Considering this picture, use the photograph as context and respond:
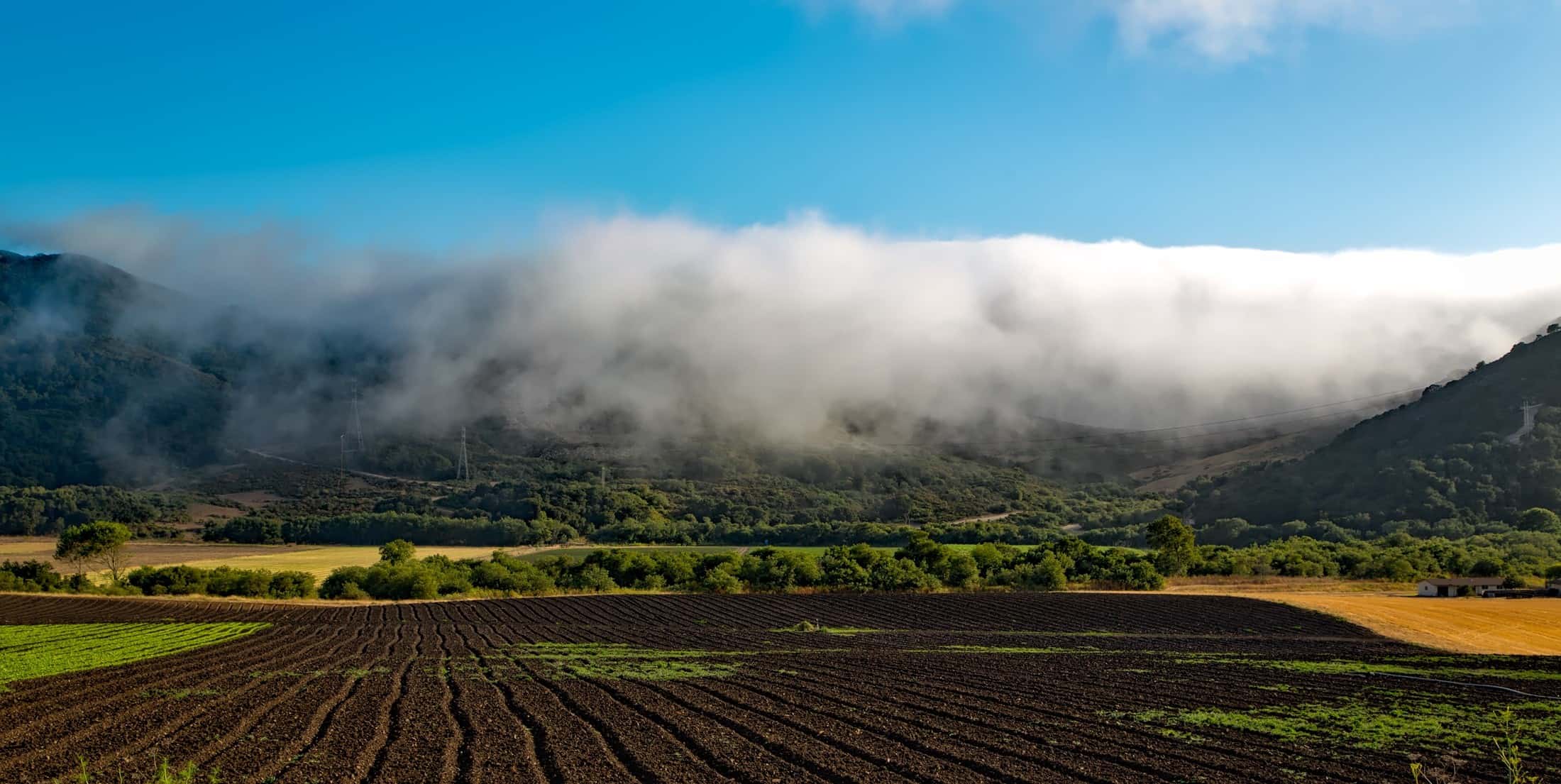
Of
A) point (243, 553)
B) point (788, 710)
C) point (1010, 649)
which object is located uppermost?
point (788, 710)

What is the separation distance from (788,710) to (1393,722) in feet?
45.7

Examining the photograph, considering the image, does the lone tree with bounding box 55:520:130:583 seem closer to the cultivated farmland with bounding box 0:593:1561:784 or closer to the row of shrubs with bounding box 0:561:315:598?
the row of shrubs with bounding box 0:561:315:598

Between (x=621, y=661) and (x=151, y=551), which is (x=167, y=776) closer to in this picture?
(x=621, y=661)

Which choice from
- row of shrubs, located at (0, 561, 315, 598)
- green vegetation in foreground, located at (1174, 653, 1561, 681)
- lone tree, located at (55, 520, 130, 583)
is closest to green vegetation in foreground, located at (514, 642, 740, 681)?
green vegetation in foreground, located at (1174, 653, 1561, 681)

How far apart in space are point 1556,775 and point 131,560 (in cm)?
12873

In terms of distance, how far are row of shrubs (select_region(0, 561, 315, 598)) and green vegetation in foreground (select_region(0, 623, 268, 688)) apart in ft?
99.8

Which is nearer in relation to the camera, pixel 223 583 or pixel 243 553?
pixel 223 583

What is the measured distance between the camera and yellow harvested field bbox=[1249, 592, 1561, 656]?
4641 centimetres

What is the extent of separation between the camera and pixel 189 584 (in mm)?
88125

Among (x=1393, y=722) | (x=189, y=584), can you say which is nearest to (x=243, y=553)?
(x=189, y=584)

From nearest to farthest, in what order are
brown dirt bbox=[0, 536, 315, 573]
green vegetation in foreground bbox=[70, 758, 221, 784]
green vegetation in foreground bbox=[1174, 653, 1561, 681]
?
green vegetation in foreground bbox=[70, 758, 221, 784] → green vegetation in foreground bbox=[1174, 653, 1561, 681] → brown dirt bbox=[0, 536, 315, 573]

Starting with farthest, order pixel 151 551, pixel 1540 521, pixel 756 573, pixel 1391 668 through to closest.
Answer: pixel 151 551 < pixel 1540 521 < pixel 756 573 < pixel 1391 668

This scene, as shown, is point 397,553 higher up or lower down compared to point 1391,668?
lower down

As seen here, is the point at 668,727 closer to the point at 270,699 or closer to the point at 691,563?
the point at 270,699
